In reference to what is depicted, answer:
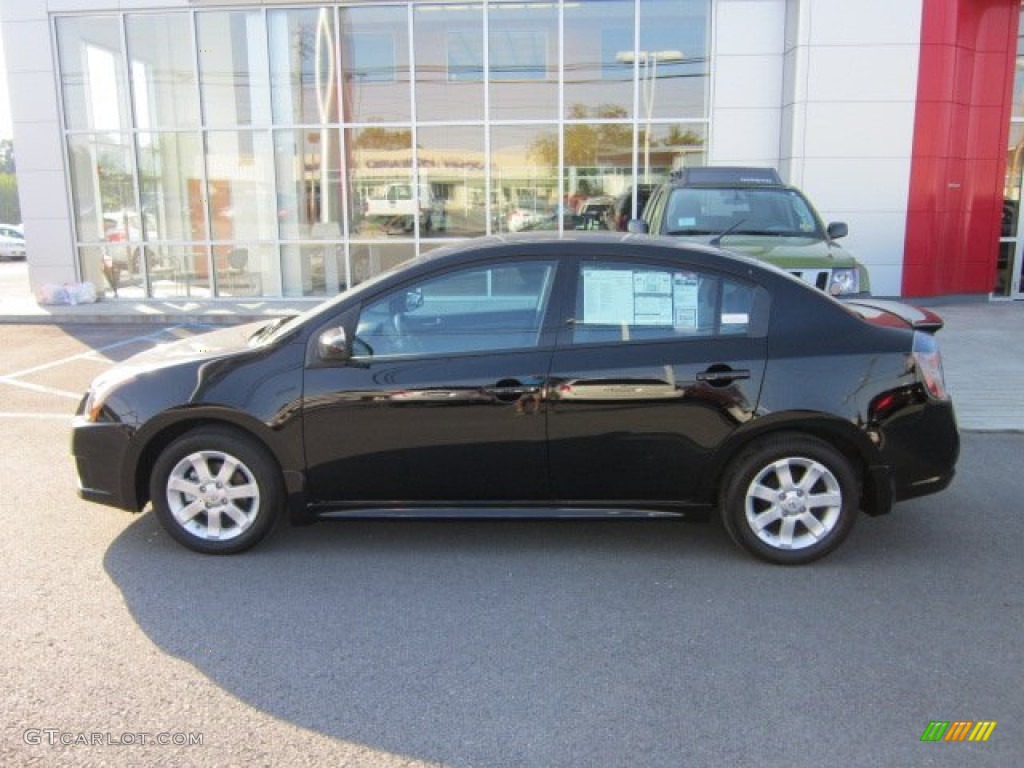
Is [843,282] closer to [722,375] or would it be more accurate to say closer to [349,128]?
[722,375]

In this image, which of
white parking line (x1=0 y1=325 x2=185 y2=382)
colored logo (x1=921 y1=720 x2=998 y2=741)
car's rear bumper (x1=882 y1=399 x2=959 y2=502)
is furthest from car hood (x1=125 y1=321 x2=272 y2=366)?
white parking line (x1=0 y1=325 x2=185 y2=382)

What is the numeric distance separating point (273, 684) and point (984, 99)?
559 inches

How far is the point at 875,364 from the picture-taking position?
4.14 metres

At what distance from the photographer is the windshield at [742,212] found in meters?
8.21

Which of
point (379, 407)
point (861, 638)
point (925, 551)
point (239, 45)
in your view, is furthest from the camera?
point (239, 45)

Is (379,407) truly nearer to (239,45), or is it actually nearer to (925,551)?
(925,551)

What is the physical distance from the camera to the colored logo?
287 centimetres

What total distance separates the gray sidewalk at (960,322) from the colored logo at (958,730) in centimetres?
430

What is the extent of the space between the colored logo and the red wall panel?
38.2 feet

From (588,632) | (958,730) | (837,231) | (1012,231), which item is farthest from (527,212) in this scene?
(958,730)

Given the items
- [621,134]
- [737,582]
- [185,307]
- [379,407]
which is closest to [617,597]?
[737,582]

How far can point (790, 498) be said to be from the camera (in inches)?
164

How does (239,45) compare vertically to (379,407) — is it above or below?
above

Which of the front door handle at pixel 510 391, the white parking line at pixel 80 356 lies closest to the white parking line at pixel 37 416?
the white parking line at pixel 80 356
